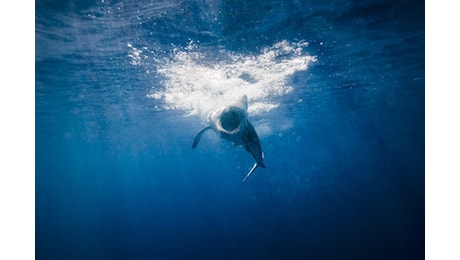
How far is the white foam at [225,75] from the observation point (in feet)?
36.3

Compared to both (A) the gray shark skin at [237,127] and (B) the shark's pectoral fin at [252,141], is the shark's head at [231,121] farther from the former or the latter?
(B) the shark's pectoral fin at [252,141]

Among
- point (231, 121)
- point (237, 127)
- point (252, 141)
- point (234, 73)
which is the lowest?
point (252, 141)

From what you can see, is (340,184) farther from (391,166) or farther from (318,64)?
(391,166)

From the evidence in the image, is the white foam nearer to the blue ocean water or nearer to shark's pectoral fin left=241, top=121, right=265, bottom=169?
the blue ocean water

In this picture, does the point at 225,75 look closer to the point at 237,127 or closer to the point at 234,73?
the point at 234,73

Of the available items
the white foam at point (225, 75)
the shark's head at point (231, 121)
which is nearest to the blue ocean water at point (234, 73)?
the white foam at point (225, 75)

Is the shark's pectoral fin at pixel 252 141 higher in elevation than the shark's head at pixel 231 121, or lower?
lower

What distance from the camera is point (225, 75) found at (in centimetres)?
1308

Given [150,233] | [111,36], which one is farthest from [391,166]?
[111,36]

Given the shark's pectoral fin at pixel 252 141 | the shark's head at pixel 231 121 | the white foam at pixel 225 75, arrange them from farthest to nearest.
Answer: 1. the white foam at pixel 225 75
2. the shark's pectoral fin at pixel 252 141
3. the shark's head at pixel 231 121

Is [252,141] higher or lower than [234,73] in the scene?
lower

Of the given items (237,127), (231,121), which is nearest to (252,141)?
(237,127)

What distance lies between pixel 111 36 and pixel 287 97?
46.2 ft

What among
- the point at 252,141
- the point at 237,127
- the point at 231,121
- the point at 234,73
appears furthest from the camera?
the point at 234,73
